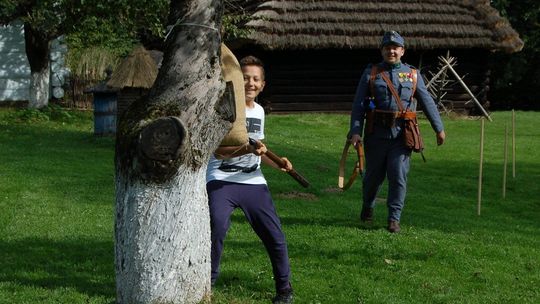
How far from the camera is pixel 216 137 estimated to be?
4965 millimetres

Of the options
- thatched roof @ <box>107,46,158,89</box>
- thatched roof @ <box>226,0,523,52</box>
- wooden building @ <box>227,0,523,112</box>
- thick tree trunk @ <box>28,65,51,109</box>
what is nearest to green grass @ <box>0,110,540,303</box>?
thatched roof @ <box>107,46,158,89</box>

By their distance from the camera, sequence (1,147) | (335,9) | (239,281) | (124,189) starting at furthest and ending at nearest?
(335,9), (1,147), (239,281), (124,189)

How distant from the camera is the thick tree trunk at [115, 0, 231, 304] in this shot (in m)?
4.69

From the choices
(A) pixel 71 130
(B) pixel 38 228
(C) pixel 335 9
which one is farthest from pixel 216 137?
(C) pixel 335 9

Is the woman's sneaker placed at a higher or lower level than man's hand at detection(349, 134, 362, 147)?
lower

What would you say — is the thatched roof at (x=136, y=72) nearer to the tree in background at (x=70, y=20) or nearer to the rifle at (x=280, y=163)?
Result: the tree in background at (x=70, y=20)

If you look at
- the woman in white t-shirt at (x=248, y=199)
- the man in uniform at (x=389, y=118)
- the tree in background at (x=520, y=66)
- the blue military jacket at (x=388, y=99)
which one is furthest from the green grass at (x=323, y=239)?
the tree in background at (x=520, y=66)

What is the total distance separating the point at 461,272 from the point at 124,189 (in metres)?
3.18

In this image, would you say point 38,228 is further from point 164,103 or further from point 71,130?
point 71,130

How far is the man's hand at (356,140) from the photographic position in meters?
7.89

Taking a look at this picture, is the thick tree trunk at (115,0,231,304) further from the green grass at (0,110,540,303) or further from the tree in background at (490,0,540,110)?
the tree in background at (490,0,540,110)

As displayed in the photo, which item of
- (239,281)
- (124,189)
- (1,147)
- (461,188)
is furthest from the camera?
(1,147)

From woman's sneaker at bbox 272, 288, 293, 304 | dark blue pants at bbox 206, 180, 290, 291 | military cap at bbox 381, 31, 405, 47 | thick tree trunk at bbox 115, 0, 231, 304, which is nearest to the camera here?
thick tree trunk at bbox 115, 0, 231, 304

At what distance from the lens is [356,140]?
26.0 ft
